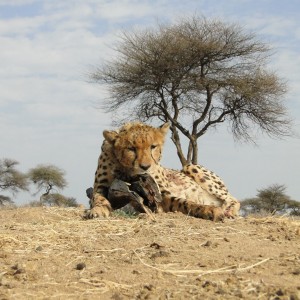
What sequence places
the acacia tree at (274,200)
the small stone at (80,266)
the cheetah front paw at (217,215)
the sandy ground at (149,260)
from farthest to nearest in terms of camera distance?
the acacia tree at (274,200), the cheetah front paw at (217,215), the small stone at (80,266), the sandy ground at (149,260)

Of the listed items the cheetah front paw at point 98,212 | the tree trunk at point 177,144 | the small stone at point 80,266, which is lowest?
the small stone at point 80,266

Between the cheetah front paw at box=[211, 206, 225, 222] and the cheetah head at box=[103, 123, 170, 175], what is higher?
the cheetah head at box=[103, 123, 170, 175]

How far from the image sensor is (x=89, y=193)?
659cm

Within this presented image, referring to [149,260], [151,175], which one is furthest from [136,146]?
[149,260]

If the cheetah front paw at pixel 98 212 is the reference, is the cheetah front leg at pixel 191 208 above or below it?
above

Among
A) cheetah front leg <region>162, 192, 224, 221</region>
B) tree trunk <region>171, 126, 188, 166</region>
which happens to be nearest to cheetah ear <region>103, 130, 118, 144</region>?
cheetah front leg <region>162, 192, 224, 221</region>

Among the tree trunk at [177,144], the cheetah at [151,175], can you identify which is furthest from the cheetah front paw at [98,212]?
the tree trunk at [177,144]

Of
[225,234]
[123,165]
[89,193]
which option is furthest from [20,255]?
[89,193]

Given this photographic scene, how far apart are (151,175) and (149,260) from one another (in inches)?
89.0

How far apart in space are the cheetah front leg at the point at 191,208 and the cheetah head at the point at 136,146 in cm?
34

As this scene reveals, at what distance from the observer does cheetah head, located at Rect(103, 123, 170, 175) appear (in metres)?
5.37

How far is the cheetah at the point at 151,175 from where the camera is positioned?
5305 mm

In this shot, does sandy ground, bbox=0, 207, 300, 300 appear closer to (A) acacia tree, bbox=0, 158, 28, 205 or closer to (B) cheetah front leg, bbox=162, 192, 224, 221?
(B) cheetah front leg, bbox=162, 192, 224, 221

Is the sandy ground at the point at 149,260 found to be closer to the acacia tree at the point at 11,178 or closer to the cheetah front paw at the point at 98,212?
the cheetah front paw at the point at 98,212
